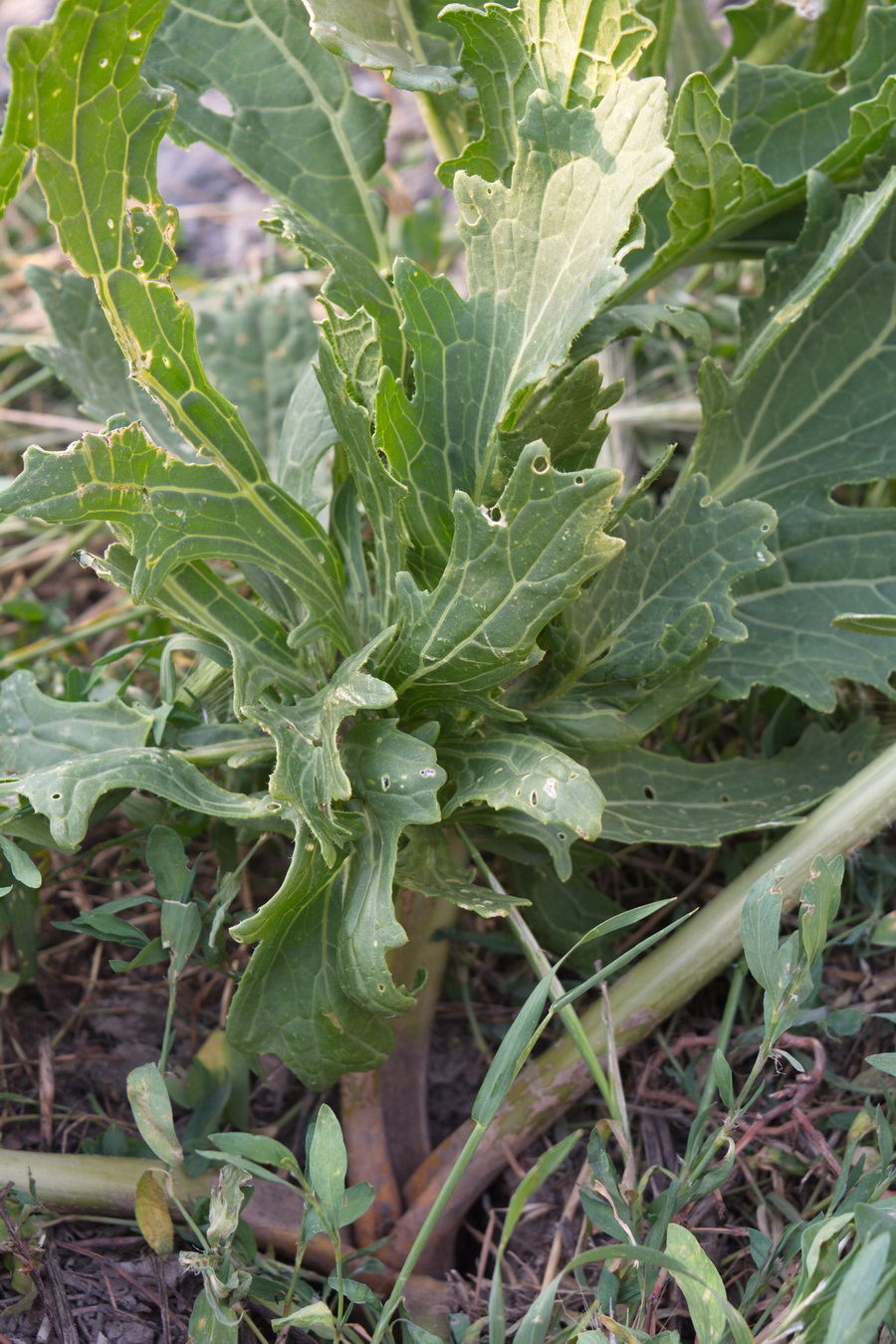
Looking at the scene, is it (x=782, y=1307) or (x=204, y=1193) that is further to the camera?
(x=204, y=1193)

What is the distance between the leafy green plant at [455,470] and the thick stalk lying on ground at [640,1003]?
0.04ft

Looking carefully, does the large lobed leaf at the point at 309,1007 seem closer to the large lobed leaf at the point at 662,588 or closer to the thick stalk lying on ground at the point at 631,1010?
the thick stalk lying on ground at the point at 631,1010

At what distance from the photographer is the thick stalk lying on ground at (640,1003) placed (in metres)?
1.31

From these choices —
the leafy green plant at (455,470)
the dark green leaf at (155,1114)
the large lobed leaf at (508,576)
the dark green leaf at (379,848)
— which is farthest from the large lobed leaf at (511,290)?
the dark green leaf at (155,1114)

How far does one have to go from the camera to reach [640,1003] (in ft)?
4.35

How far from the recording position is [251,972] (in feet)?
3.71

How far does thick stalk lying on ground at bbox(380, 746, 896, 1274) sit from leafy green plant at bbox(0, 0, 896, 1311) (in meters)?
0.01

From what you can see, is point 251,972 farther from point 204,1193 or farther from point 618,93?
point 618,93

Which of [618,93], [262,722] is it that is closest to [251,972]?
[262,722]

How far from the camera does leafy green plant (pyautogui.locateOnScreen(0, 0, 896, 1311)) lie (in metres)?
1.06

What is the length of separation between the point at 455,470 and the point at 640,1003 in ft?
2.31

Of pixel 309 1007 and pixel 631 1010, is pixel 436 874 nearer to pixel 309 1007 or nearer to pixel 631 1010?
pixel 309 1007

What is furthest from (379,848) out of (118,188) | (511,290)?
(118,188)

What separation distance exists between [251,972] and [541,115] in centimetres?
95
